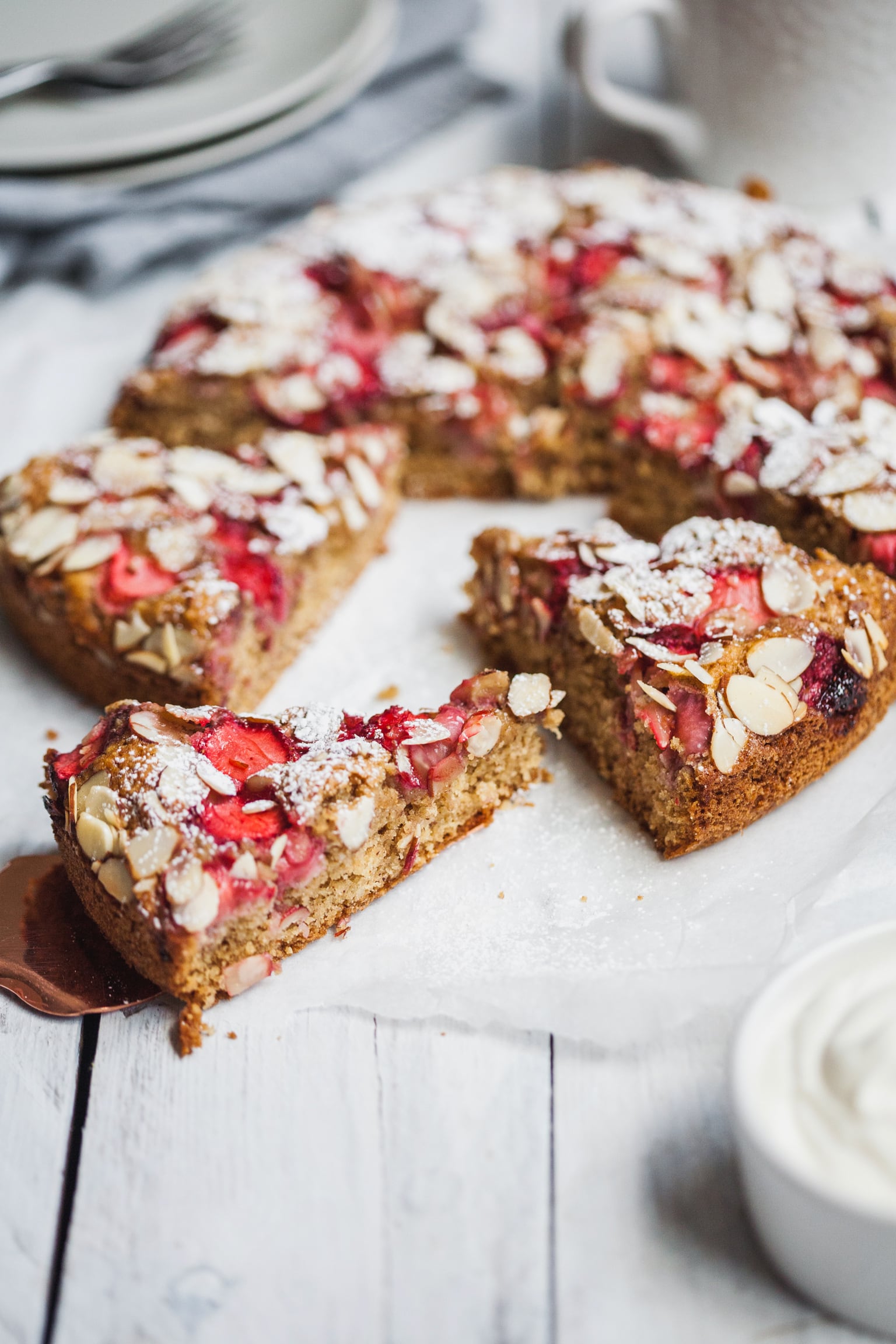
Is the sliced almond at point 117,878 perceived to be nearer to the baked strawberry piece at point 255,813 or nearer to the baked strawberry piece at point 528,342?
the baked strawberry piece at point 255,813

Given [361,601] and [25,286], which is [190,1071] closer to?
[361,601]

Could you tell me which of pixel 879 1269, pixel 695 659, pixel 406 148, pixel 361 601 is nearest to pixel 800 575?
pixel 695 659

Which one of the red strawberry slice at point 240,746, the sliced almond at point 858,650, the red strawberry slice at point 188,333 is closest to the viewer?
the red strawberry slice at point 240,746

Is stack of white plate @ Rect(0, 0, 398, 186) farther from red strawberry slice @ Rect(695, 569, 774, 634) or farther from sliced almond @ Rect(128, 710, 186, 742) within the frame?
red strawberry slice @ Rect(695, 569, 774, 634)

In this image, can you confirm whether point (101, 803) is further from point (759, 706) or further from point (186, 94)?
point (186, 94)

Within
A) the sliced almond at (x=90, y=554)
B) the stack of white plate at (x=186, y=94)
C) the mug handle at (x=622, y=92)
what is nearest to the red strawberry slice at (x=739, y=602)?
the sliced almond at (x=90, y=554)

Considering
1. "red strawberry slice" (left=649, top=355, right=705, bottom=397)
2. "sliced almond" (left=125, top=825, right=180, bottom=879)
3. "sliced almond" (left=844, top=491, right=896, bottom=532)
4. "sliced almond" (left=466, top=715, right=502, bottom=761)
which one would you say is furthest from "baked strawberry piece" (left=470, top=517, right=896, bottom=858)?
"sliced almond" (left=125, top=825, right=180, bottom=879)
